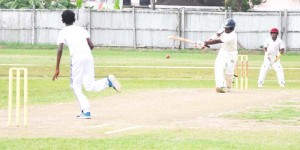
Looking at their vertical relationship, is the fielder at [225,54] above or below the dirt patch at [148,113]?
above

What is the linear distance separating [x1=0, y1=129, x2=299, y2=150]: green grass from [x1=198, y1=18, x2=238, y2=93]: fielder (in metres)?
9.30

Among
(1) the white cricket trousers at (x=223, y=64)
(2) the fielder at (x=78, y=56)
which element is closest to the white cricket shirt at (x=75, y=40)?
(2) the fielder at (x=78, y=56)

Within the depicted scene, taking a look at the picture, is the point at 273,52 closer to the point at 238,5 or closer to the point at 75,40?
the point at 75,40

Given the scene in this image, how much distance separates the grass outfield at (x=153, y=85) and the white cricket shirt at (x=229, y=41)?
2.80 metres

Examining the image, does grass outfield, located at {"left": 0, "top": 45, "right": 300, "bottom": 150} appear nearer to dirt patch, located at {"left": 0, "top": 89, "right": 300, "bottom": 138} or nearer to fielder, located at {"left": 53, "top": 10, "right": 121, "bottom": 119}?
dirt patch, located at {"left": 0, "top": 89, "right": 300, "bottom": 138}

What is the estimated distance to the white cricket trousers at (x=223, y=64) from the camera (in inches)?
981

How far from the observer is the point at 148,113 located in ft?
62.2

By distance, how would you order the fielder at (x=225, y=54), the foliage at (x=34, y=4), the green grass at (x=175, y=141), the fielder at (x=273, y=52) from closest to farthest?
the green grass at (x=175, y=141), the fielder at (x=225, y=54), the fielder at (x=273, y=52), the foliage at (x=34, y=4)

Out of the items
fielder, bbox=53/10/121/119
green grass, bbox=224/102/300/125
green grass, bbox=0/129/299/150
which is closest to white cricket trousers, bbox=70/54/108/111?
fielder, bbox=53/10/121/119

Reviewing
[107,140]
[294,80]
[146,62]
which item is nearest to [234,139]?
[107,140]

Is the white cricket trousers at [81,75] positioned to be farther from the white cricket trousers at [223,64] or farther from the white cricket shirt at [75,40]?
the white cricket trousers at [223,64]

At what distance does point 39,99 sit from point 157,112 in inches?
173

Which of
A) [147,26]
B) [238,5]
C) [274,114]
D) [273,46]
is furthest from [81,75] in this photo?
[238,5]

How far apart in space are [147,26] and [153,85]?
29773mm
